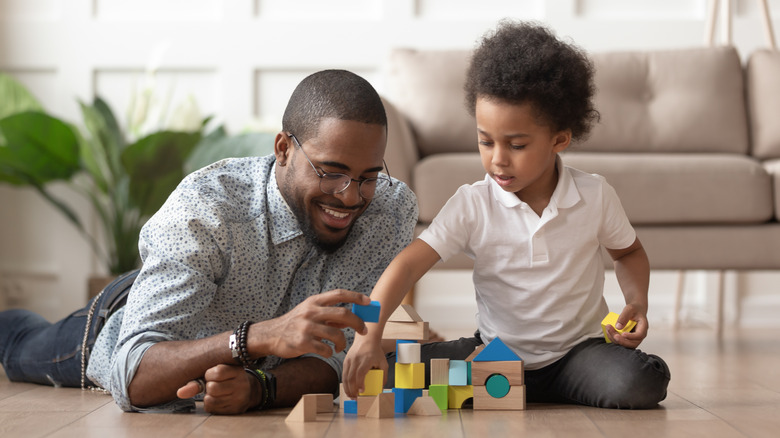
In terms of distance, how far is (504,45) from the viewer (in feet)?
5.50

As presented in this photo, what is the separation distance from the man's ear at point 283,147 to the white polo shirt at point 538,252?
30 cm

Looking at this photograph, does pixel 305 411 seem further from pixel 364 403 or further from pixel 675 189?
pixel 675 189

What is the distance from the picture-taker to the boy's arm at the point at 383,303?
142 cm

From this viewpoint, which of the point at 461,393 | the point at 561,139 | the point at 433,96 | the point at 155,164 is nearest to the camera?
the point at 461,393

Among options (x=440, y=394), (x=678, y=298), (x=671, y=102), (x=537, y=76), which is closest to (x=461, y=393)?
(x=440, y=394)

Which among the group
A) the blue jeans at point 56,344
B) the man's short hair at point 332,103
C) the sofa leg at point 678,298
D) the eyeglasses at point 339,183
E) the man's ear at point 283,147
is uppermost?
the man's short hair at point 332,103

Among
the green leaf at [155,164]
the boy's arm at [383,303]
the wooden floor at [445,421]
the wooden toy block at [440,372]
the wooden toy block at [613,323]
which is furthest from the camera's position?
the green leaf at [155,164]

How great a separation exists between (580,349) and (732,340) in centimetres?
161

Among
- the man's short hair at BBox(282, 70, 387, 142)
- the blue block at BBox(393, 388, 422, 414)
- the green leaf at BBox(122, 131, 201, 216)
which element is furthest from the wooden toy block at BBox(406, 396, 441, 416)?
the green leaf at BBox(122, 131, 201, 216)

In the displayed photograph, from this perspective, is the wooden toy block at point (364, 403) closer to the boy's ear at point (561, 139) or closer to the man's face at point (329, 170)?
the man's face at point (329, 170)

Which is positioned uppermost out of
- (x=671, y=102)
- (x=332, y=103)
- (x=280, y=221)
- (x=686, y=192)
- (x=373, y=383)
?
(x=332, y=103)

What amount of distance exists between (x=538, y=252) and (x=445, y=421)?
0.40 meters

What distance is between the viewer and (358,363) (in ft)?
4.66

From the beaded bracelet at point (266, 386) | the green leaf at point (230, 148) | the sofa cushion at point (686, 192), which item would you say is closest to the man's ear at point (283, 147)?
the beaded bracelet at point (266, 386)
